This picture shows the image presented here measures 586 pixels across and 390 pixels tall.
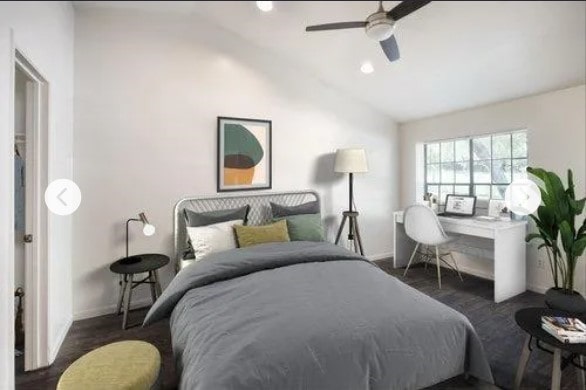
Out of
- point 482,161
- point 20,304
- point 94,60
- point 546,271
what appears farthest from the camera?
point 482,161

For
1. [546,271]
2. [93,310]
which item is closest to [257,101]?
[93,310]

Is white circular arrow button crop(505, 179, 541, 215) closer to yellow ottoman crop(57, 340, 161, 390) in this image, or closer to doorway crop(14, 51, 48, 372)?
yellow ottoman crop(57, 340, 161, 390)

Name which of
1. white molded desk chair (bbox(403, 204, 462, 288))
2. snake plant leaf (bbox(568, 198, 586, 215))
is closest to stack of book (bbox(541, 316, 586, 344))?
snake plant leaf (bbox(568, 198, 586, 215))

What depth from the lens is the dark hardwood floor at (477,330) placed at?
6.07 ft

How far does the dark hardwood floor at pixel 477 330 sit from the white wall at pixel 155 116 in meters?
0.39

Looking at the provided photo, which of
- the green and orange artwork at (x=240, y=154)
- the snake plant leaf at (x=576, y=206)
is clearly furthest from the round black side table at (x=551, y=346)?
the green and orange artwork at (x=240, y=154)

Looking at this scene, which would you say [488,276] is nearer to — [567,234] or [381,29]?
[567,234]

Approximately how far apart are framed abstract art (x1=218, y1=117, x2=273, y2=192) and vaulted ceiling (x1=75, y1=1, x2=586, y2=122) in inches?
37.2

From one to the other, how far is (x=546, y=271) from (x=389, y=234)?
1842 mm

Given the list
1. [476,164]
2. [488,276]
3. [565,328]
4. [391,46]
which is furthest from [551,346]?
[476,164]

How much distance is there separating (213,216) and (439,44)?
256cm

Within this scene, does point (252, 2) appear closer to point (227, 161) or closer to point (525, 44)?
point (227, 161)

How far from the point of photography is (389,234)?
4484 millimetres

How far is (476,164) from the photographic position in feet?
12.4
